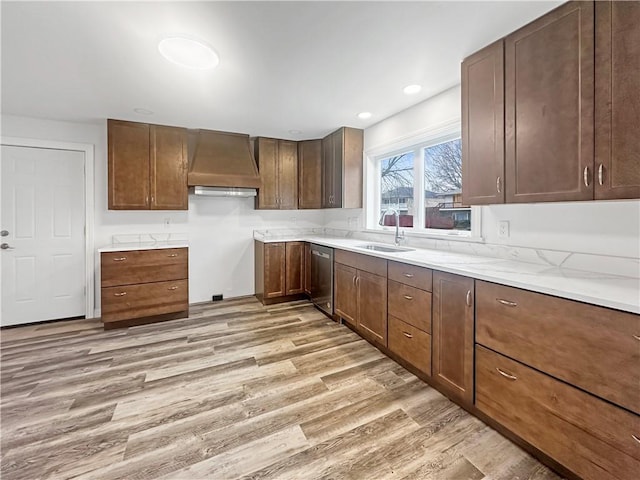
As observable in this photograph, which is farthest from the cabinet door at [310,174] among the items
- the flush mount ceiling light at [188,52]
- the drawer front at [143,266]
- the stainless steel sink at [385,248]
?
the flush mount ceiling light at [188,52]

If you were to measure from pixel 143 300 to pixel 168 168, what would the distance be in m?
1.67

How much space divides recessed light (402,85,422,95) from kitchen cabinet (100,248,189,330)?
3.05 meters

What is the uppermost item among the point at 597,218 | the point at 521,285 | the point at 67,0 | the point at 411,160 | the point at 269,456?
the point at 67,0

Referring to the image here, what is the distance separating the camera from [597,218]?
5.46ft

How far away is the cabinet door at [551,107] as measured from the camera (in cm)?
147

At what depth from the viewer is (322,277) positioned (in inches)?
146

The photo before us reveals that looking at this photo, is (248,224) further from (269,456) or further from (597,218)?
(597,218)

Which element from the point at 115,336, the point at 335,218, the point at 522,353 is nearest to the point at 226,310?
the point at 115,336

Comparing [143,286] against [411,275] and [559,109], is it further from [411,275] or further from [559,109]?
[559,109]

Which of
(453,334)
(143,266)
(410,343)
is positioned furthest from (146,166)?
(453,334)

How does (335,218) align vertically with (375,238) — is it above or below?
above

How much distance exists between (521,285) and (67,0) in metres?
2.84

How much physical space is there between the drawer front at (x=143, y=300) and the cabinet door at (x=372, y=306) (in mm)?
2207

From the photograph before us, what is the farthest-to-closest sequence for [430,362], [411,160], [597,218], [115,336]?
[411,160] < [115,336] < [430,362] < [597,218]
